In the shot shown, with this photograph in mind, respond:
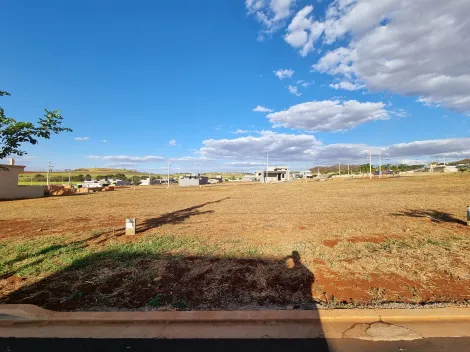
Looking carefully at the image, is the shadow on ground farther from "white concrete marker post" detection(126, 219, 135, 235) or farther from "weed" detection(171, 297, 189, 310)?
"white concrete marker post" detection(126, 219, 135, 235)

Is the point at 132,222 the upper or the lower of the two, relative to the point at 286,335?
upper

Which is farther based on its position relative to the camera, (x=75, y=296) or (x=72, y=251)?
(x=72, y=251)

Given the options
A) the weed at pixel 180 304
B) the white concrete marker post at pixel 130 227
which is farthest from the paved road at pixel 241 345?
the white concrete marker post at pixel 130 227

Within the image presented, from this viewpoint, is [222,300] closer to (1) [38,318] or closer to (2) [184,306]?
(2) [184,306]

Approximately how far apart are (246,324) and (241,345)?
16.5 inches

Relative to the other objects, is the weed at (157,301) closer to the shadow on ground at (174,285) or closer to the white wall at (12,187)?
the shadow on ground at (174,285)

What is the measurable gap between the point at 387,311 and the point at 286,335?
146 cm

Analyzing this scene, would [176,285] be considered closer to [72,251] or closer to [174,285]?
[174,285]

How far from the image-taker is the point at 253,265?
5.43 meters

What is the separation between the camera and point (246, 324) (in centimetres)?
338

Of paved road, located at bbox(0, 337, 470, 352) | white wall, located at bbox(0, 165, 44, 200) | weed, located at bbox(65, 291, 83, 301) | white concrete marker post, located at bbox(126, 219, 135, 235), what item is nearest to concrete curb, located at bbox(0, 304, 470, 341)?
paved road, located at bbox(0, 337, 470, 352)

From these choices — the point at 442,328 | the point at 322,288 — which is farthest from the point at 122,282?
the point at 442,328

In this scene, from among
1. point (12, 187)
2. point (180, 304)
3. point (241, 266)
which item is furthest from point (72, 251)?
point (12, 187)

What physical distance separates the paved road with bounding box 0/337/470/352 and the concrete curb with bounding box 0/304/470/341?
0.10 m
